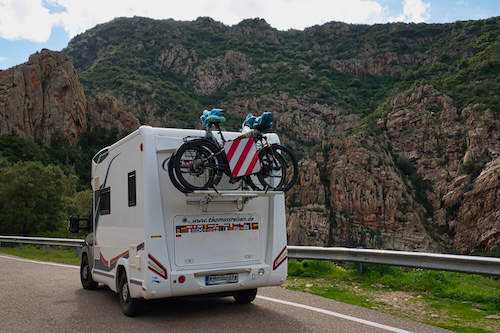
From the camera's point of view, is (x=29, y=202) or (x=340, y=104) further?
(x=340, y=104)

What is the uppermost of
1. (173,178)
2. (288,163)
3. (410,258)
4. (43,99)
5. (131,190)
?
(43,99)

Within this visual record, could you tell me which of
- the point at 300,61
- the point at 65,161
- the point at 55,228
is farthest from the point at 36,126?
the point at 300,61

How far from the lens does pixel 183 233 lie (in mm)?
6781

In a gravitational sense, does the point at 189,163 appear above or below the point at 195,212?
Result: above

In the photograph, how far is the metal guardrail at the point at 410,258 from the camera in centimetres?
729

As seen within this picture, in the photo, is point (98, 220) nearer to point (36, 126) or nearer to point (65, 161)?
point (65, 161)

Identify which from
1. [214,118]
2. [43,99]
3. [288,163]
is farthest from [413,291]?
[43,99]

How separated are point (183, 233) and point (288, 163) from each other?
6.09 ft

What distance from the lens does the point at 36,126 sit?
92.5 metres

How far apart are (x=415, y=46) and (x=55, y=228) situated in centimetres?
11266

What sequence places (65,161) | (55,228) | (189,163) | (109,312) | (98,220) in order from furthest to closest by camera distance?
(65,161)
(55,228)
(98,220)
(109,312)
(189,163)

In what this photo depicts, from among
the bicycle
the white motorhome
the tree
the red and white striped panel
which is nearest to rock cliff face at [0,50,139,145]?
the tree

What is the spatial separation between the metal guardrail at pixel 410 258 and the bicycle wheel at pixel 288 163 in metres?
2.76

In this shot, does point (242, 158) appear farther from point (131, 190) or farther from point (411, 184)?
point (411, 184)
